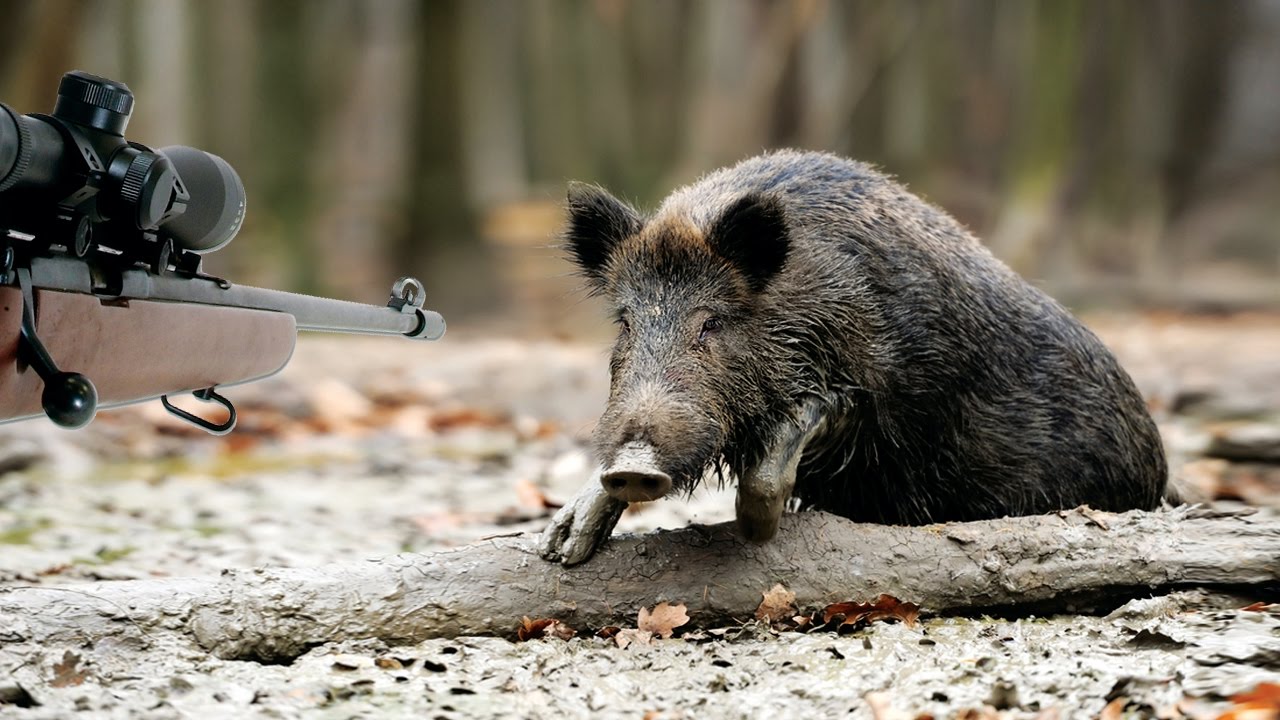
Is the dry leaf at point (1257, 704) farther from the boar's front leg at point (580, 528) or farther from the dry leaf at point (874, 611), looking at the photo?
the boar's front leg at point (580, 528)

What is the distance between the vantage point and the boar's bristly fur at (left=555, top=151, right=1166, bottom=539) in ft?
13.8

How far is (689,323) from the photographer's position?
13.9 feet

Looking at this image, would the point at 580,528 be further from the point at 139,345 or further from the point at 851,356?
the point at 139,345

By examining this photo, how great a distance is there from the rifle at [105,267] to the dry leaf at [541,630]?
1178mm

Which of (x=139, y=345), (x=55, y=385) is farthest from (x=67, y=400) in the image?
(x=139, y=345)

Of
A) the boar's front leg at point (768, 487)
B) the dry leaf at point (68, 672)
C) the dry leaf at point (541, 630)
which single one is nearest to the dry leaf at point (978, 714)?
the boar's front leg at point (768, 487)

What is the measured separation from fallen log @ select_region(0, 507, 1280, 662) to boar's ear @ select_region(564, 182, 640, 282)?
1175 millimetres

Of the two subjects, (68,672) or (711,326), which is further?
(711,326)

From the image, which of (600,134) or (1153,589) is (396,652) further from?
(600,134)

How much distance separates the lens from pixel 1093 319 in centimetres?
1571

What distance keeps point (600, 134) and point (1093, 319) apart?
39.5ft

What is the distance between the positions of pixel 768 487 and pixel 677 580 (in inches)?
16.4

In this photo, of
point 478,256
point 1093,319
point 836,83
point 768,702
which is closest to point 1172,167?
point 836,83

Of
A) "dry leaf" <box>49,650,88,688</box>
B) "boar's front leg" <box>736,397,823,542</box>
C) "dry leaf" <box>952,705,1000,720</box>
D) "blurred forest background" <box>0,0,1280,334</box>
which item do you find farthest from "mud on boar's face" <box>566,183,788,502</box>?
"blurred forest background" <box>0,0,1280,334</box>
